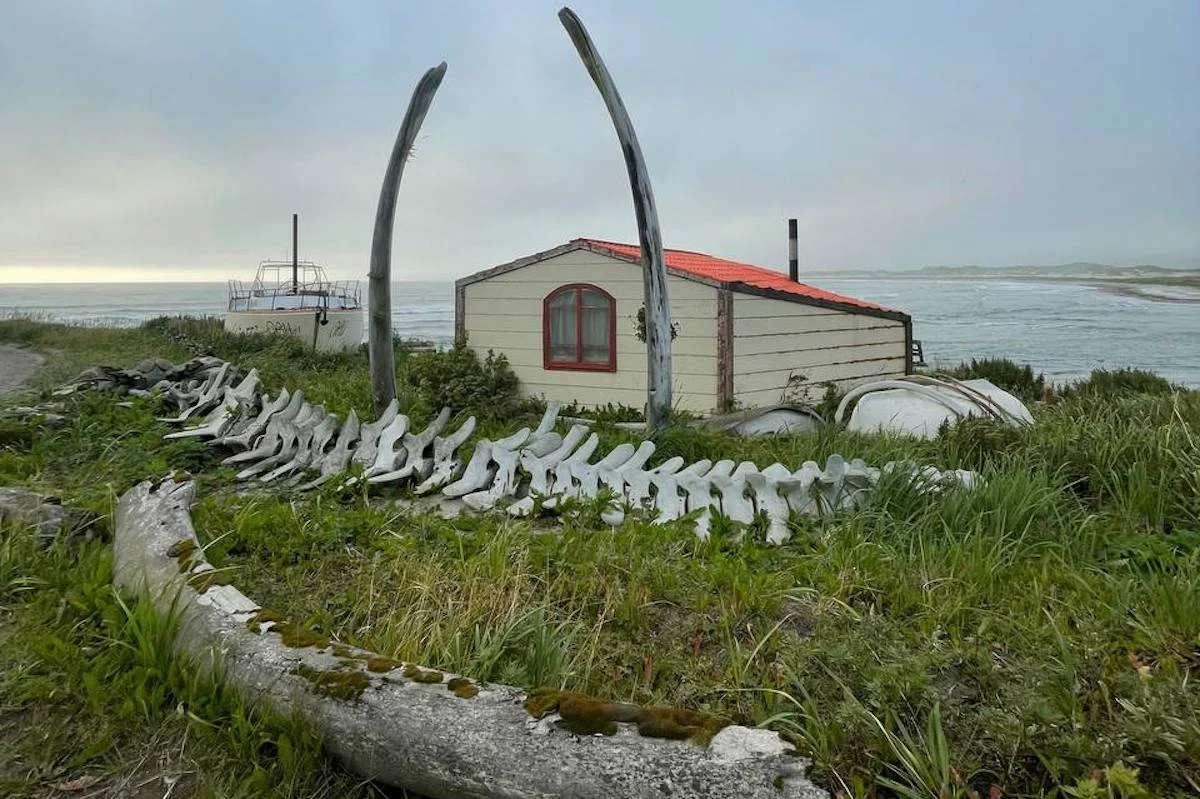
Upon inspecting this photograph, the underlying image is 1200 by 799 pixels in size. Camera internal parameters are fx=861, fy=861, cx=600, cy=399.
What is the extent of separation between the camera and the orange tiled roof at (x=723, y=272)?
37.0 ft

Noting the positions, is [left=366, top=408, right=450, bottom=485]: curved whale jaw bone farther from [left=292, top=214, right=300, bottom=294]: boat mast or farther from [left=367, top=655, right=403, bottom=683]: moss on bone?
[left=292, top=214, right=300, bottom=294]: boat mast

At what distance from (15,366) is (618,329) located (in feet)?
45.0

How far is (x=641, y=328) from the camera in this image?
10.4m

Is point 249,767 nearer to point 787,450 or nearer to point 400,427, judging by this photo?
point 400,427

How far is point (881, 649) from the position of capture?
3227mm

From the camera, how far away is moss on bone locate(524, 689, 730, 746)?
245cm

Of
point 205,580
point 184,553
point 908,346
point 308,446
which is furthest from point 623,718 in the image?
point 908,346

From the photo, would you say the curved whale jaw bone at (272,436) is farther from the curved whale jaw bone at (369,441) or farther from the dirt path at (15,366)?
the dirt path at (15,366)

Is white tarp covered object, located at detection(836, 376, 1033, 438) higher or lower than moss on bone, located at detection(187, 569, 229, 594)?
higher

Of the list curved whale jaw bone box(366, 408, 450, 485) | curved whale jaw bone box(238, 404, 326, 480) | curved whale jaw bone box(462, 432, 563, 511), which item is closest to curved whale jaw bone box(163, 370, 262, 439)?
curved whale jaw bone box(238, 404, 326, 480)

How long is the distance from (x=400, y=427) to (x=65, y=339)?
A: 19906mm

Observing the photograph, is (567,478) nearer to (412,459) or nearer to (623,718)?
(412,459)

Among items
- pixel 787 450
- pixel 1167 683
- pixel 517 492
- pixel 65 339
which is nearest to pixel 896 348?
pixel 787 450

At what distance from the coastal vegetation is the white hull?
14943mm
